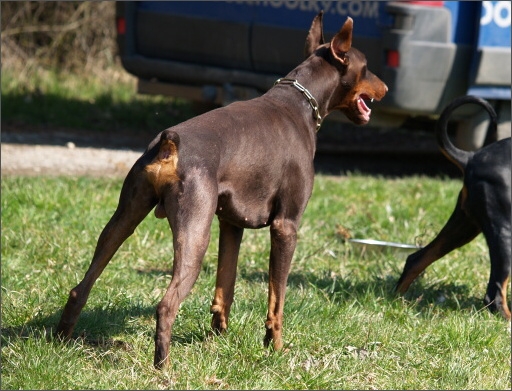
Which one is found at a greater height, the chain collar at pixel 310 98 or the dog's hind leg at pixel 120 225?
the chain collar at pixel 310 98

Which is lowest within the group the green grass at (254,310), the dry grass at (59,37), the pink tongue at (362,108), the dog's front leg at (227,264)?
the dry grass at (59,37)

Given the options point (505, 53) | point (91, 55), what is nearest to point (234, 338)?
point (505, 53)

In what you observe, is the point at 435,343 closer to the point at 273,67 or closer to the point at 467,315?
the point at 467,315

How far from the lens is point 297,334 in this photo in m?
4.52

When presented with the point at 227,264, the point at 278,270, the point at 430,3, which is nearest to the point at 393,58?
the point at 430,3

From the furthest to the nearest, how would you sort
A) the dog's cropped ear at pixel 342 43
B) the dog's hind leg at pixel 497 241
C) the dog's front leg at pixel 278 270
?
the dog's hind leg at pixel 497 241
the dog's cropped ear at pixel 342 43
the dog's front leg at pixel 278 270

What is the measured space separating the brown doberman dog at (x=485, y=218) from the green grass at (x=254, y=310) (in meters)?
0.16

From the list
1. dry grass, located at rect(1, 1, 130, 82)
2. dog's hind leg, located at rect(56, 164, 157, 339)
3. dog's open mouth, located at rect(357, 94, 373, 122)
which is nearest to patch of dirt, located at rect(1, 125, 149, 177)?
dry grass, located at rect(1, 1, 130, 82)

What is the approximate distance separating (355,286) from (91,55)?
8.91m

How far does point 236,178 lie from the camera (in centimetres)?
399

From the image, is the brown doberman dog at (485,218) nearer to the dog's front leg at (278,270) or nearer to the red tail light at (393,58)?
the dog's front leg at (278,270)

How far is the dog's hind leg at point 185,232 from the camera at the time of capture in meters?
3.75

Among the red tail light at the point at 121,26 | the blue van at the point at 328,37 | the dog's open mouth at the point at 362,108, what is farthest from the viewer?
the red tail light at the point at 121,26

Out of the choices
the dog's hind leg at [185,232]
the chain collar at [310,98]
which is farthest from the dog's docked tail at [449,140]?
the dog's hind leg at [185,232]
